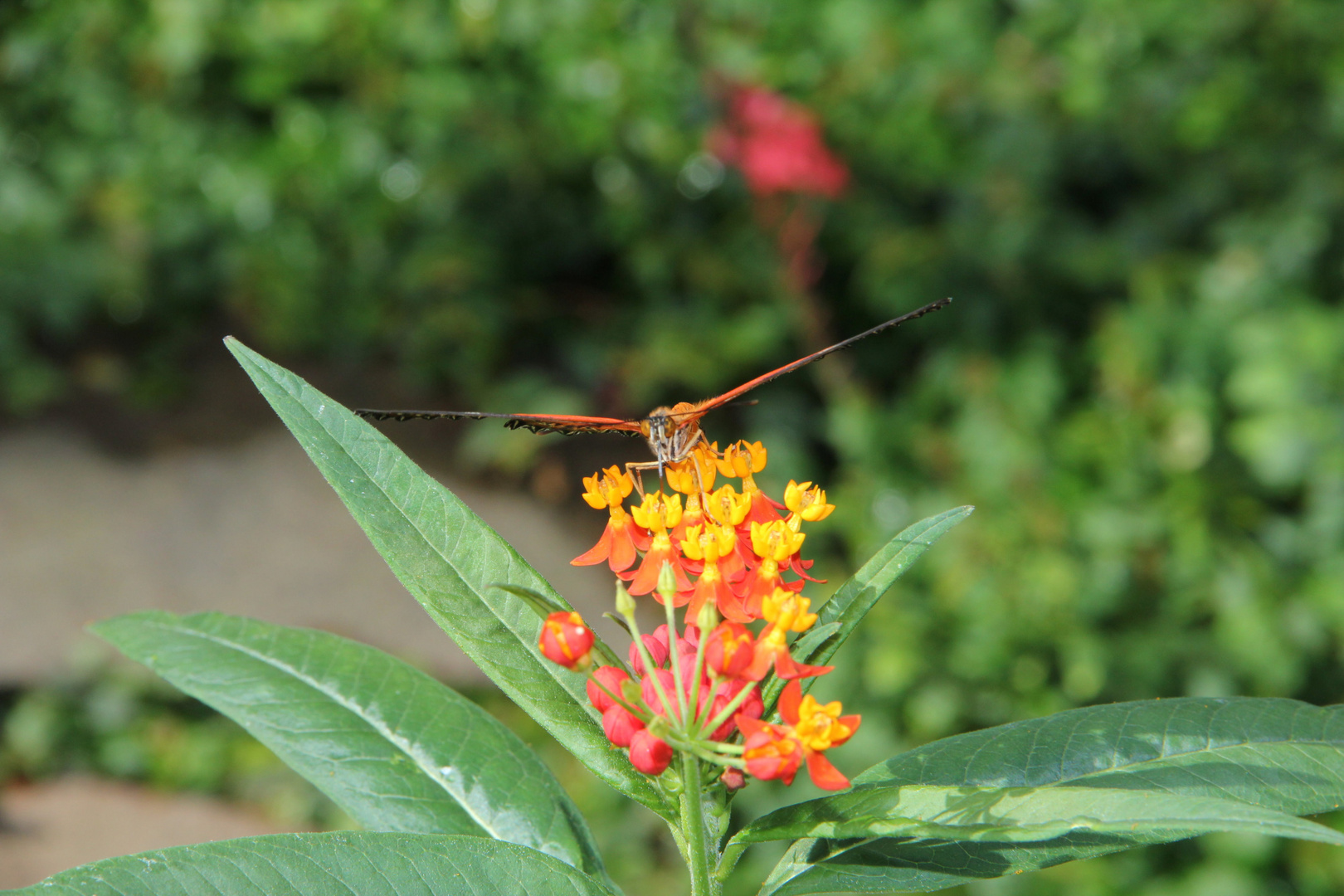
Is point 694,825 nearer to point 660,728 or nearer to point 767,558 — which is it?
point 660,728

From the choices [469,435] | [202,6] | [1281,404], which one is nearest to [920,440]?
[1281,404]

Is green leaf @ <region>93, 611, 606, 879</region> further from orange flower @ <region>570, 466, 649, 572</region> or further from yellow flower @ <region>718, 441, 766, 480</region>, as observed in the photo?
yellow flower @ <region>718, 441, 766, 480</region>

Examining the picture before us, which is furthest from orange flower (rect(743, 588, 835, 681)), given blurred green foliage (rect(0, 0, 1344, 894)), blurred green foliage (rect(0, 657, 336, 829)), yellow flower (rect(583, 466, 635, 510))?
blurred green foliage (rect(0, 657, 336, 829))

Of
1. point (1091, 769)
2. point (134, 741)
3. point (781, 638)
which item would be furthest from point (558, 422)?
point (134, 741)

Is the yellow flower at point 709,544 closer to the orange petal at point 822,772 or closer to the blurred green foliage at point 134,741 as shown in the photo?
the orange petal at point 822,772

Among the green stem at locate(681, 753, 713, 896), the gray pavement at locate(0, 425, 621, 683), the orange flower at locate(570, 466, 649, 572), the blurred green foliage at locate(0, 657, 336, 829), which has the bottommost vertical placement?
the green stem at locate(681, 753, 713, 896)

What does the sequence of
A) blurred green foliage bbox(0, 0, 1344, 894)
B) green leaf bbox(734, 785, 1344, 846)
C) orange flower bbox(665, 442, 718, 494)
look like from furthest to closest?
blurred green foliage bbox(0, 0, 1344, 894), orange flower bbox(665, 442, 718, 494), green leaf bbox(734, 785, 1344, 846)
